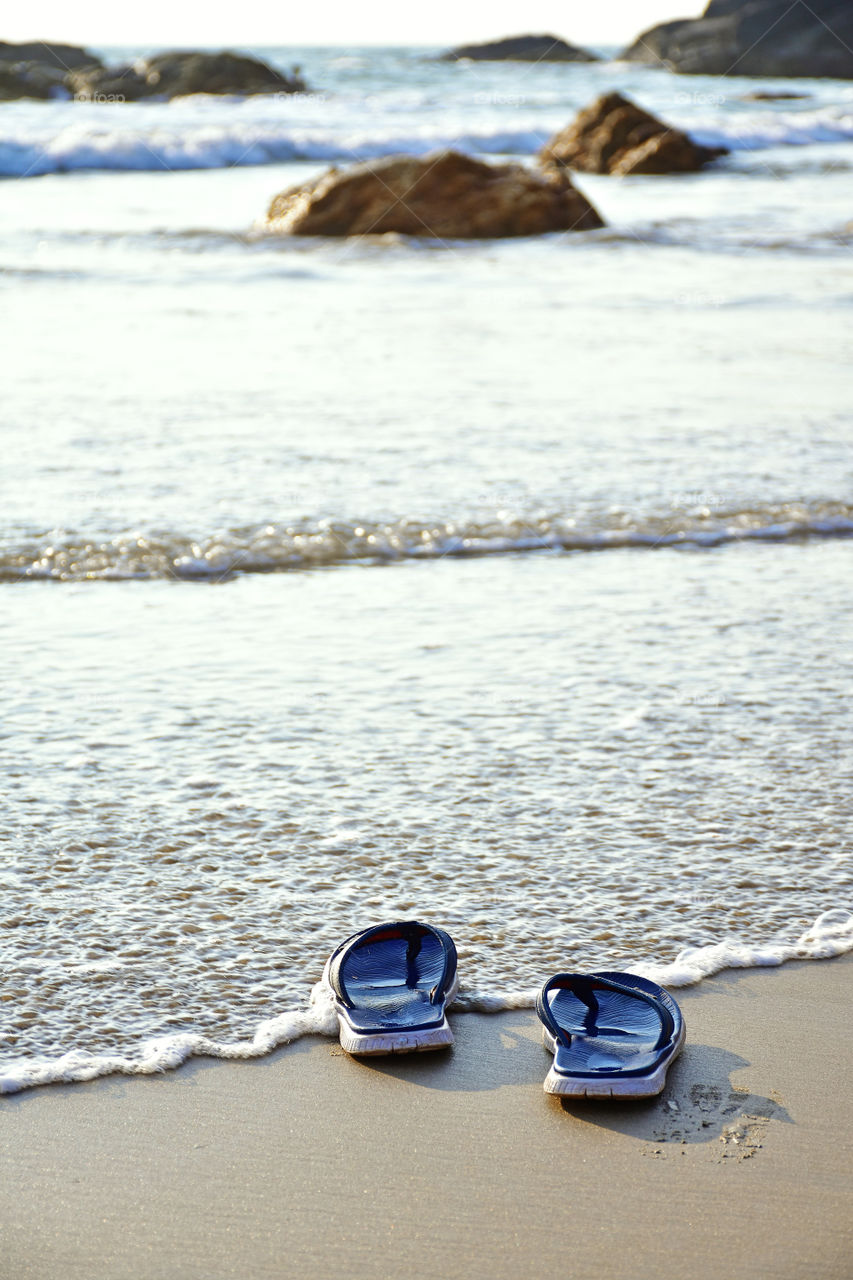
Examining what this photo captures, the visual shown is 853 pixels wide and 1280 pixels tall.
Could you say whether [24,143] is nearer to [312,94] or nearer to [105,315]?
[105,315]

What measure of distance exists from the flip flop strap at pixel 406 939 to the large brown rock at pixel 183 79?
32842mm

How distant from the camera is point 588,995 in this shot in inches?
74.9

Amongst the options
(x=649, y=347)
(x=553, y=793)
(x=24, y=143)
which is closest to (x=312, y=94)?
(x=24, y=143)

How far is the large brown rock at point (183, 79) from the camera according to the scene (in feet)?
107

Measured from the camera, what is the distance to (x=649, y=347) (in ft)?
23.7

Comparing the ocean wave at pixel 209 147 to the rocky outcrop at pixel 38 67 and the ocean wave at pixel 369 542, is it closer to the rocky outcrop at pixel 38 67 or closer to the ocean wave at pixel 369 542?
the rocky outcrop at pixel 38 67

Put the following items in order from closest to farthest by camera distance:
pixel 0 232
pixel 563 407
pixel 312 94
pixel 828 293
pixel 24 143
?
pixel 563 407
pixel 828 293
pixel 0 232
pixel 24 143
pixel 312 94

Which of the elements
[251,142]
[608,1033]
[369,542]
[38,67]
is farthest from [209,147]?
[608,1033]

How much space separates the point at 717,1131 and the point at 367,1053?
471mm

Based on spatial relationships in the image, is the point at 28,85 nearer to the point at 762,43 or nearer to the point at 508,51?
the point at 508,51

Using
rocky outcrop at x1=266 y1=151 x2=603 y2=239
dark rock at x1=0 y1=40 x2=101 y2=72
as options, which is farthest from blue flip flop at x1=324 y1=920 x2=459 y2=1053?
dark rock at x1=0 y1=40 x2=101 y2=72

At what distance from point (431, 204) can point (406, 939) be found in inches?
473

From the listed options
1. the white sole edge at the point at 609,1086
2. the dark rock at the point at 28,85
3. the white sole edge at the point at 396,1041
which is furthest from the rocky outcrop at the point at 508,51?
the white sole edge at the point at 609,1086

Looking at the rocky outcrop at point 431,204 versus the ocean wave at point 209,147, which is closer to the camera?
the rocky outcrop at point 431,204
